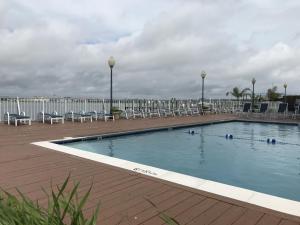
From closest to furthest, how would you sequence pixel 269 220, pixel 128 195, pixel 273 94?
pixel 269 220, pixel 128 195, pixel 273 94

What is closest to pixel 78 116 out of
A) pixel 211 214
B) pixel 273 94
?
pixel 211 214

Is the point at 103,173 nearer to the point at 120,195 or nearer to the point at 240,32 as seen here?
the point at 120,195

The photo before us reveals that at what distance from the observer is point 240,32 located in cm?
1527

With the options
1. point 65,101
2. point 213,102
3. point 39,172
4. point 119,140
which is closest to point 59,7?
point 65,101

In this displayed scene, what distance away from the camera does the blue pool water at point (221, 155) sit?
579cm

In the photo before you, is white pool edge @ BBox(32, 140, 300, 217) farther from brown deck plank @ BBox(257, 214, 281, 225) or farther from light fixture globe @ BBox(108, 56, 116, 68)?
light fixture globe @ BBox(108, 56, 116, 68)

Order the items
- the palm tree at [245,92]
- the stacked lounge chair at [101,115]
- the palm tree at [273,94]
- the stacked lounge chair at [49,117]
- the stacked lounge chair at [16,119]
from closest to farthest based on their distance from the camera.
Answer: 1. the stacked lounge chair at [16,119]
2. the stacked lounge chair at [49,117]
3. the stacked lounge chair at [101,115]
4. the palm tree at [273,94]
5. the palm tree at [245,92]

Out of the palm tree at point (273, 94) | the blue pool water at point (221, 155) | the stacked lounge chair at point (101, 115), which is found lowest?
the blue pool water at point (221, 155)

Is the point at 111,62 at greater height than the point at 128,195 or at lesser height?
greater

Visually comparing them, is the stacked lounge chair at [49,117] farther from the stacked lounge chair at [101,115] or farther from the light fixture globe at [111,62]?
the light fixture globe at [111,62]

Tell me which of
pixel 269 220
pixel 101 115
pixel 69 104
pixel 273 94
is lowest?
pixel 269 220

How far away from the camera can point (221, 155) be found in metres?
7.96

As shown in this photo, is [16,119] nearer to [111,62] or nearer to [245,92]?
[111,62]

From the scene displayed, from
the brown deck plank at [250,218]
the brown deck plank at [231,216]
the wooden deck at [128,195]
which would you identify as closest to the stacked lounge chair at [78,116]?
the wooden deck at [128,195]
